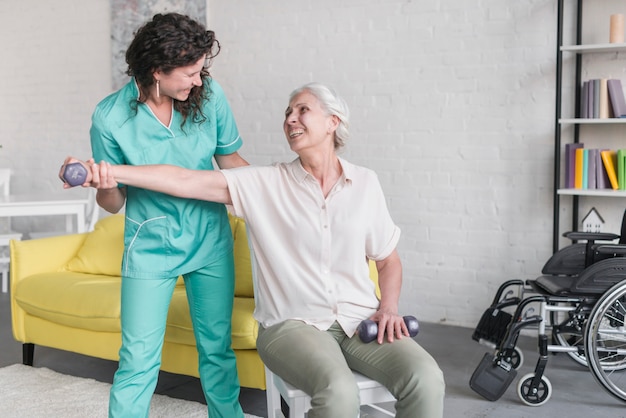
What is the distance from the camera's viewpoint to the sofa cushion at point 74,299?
3193 mm

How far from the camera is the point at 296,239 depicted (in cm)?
218

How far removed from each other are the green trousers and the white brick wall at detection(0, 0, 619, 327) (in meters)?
2.26

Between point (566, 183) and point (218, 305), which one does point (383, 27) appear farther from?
point (218, 305)

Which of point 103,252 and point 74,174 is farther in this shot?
point 103,252

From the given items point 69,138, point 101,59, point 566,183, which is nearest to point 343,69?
point 566,183

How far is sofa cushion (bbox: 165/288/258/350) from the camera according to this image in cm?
277

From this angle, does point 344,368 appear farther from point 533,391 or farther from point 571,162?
point 571,162

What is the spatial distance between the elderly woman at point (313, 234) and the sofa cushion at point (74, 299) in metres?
1.17

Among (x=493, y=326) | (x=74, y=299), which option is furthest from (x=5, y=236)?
(x=493, y=326)

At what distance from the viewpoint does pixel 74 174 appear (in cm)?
182

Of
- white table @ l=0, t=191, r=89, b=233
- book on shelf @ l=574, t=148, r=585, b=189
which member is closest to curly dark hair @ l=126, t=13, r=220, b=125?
book on shelf @ l=574, t=148, r=585, b=189

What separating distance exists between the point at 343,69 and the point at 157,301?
2.65m

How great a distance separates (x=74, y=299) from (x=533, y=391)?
78.6 inches

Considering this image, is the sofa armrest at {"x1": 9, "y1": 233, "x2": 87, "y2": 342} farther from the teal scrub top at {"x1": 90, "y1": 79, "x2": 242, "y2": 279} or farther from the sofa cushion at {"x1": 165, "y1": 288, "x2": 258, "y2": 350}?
the teal scrub top at {"x1": 90, "y1": 79, "x2": 242, "y2": 279}
